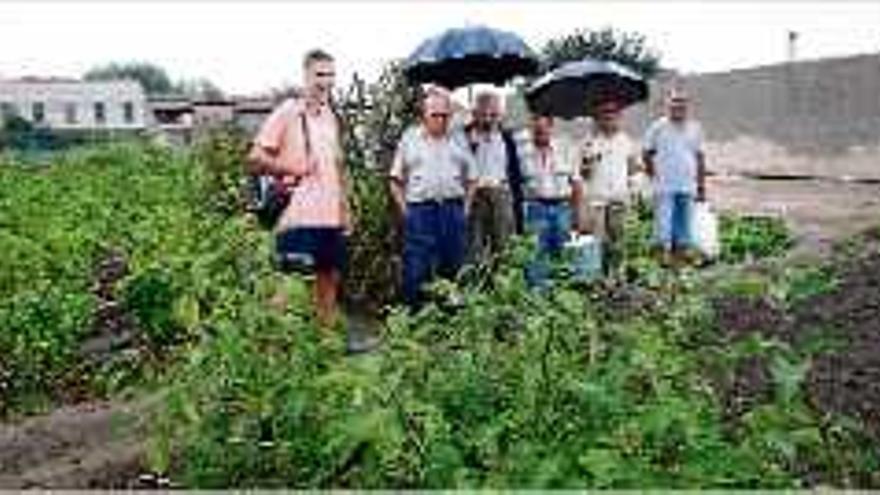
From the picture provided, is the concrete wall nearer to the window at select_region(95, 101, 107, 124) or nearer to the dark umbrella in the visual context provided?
the dark umbrella

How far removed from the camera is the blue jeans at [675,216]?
12680 mm

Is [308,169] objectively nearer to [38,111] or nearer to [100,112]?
[100,112]

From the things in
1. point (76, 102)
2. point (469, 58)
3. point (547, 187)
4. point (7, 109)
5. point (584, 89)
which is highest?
point (469, 58)

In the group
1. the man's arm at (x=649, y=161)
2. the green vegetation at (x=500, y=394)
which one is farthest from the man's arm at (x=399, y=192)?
the man's arm at (x=649, y=161)

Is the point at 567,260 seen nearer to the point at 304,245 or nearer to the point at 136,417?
the point at 136,417

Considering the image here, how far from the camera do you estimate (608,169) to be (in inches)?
468

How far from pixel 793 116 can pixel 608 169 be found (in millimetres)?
13240

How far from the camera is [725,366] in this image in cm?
562

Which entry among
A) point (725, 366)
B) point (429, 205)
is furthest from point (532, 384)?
point (429, 205)

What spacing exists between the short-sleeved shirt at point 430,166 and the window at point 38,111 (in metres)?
86.5

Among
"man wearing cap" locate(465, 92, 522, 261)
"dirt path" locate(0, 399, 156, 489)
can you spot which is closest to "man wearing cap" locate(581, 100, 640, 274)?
"man wearing cap" locate(465, 92, 522, 261)

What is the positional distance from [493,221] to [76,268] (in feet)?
9.16

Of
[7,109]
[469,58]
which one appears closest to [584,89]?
[469,58]

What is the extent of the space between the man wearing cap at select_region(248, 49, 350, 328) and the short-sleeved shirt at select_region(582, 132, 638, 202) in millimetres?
2965
